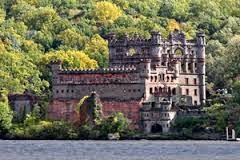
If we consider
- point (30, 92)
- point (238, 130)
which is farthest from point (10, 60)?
point (238, 130)

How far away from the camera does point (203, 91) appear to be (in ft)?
531

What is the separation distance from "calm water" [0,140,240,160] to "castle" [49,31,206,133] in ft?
25.0

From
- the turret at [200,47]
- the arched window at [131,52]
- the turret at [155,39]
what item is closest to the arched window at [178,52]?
the turret at [200,47]

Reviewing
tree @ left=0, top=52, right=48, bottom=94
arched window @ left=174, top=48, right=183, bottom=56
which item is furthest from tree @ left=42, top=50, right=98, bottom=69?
arched window @ left=174, top=48, right=183, bottom=56

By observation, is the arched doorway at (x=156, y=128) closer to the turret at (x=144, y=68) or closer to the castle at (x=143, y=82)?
the castle at (x=143, y=82)

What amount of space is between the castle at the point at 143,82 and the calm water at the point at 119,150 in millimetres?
7616

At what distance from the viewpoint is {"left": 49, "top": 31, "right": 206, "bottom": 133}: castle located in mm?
150250

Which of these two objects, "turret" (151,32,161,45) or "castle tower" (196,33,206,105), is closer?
"turret" (151,32,161,45)

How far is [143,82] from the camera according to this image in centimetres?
15275

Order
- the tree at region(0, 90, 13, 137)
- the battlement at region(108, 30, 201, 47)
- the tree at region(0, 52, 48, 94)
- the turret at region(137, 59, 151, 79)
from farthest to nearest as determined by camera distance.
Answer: the tree at region(0, 52, 48, 94) → the battlement at region(108, 30, 201, 47) → the turret at region(137, 59, 151, 79) → the tree at region(0, 90, 13, 137)

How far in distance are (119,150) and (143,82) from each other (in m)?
29.4

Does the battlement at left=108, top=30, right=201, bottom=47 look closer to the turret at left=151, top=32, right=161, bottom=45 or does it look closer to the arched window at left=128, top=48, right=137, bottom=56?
the turret at left=151, top=32, right=161, bottom=45

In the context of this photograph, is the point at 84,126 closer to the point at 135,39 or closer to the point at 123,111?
the point at 123,111

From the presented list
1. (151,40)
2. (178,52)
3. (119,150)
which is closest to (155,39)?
(151,40)
